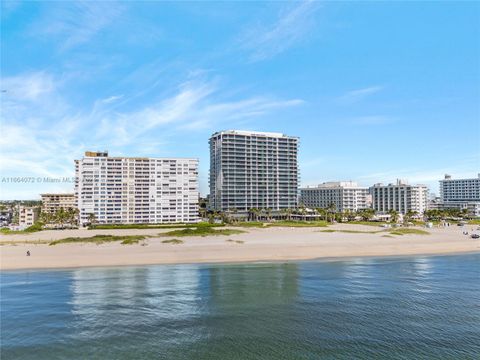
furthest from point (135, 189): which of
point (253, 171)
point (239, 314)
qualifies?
point (239, 314)

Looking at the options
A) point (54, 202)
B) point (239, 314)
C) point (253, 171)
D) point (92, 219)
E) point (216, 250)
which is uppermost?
point (253, 171)

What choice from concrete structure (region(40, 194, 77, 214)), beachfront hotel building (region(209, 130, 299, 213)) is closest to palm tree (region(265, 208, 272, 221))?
beachfront hotel building (region(209, 130, 299, 213))

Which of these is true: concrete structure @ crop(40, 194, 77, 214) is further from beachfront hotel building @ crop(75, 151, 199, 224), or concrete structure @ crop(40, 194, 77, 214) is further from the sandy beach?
the sandy beach

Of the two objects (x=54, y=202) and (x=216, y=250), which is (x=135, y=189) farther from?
(x=216, y=250)

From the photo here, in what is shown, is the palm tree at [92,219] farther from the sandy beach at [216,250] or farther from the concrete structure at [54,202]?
the concrete structure at [54,202]

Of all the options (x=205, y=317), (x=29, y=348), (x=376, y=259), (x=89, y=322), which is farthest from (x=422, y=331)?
(x=376, y=259)

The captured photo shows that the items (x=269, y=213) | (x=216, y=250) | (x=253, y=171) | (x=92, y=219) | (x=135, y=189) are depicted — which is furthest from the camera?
(x=253, y=171)
